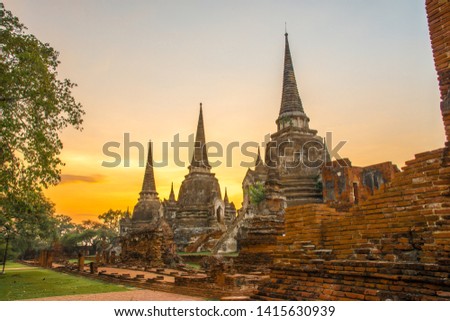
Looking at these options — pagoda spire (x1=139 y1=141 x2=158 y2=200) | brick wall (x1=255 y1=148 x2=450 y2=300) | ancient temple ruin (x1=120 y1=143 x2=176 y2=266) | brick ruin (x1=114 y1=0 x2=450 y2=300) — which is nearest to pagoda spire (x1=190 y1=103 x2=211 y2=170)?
pagoda spire (x1=139 y1=141 x2=158 y2=200)

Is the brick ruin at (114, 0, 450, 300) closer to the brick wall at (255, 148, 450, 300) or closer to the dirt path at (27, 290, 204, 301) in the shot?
the brick wall at (255, 148, 450, 300)

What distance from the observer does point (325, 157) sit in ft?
95.7

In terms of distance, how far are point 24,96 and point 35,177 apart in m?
2.10

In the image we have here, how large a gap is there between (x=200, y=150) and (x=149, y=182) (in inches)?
364

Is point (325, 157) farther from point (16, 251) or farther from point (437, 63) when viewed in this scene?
point (16, 251)

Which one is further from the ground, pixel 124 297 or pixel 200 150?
pixel 200 150

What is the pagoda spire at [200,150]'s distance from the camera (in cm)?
3800

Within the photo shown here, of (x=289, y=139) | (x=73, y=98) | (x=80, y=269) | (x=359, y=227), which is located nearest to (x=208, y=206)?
(x=289, y=139)

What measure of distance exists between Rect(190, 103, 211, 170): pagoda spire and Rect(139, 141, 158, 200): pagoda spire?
7.94m

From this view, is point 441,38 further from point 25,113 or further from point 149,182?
point 149,182

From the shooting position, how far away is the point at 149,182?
146 ft

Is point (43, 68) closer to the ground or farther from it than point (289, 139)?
closer to the ground

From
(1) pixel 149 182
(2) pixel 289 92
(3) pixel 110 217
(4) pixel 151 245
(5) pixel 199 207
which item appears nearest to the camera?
(4) pixel 151 245

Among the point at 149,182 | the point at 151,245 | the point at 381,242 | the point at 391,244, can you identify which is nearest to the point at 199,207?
the point at 149,182
